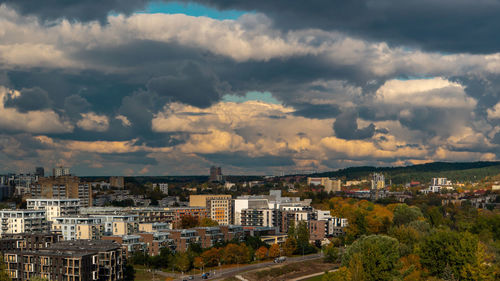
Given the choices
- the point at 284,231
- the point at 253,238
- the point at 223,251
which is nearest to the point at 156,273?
the point at 223,251

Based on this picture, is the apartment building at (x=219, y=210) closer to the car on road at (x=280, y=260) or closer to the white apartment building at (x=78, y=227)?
the white apartment building at (x=78, y=227)

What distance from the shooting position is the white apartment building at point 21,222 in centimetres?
14138

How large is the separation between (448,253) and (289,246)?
52.8 metres

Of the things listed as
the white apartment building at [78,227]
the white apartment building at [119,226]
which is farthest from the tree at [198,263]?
the white apartment building at [78,227]

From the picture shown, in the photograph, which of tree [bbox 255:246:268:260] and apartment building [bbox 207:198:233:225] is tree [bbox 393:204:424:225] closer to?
tree [bbox 255:246:268:260]

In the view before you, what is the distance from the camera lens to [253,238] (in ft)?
464

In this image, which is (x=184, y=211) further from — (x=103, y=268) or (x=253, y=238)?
(x=103, y=268)

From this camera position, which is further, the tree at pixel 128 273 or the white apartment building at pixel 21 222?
the white apartment building at pixel 21 222

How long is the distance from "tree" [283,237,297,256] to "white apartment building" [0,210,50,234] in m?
54.3

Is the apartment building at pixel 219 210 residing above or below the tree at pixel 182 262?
above

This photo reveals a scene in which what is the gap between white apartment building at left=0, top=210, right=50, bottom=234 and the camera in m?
141

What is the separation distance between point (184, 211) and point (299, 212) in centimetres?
3415

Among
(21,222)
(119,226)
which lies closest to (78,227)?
(119,226)

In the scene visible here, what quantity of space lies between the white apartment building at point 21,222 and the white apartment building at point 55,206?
926 cm
